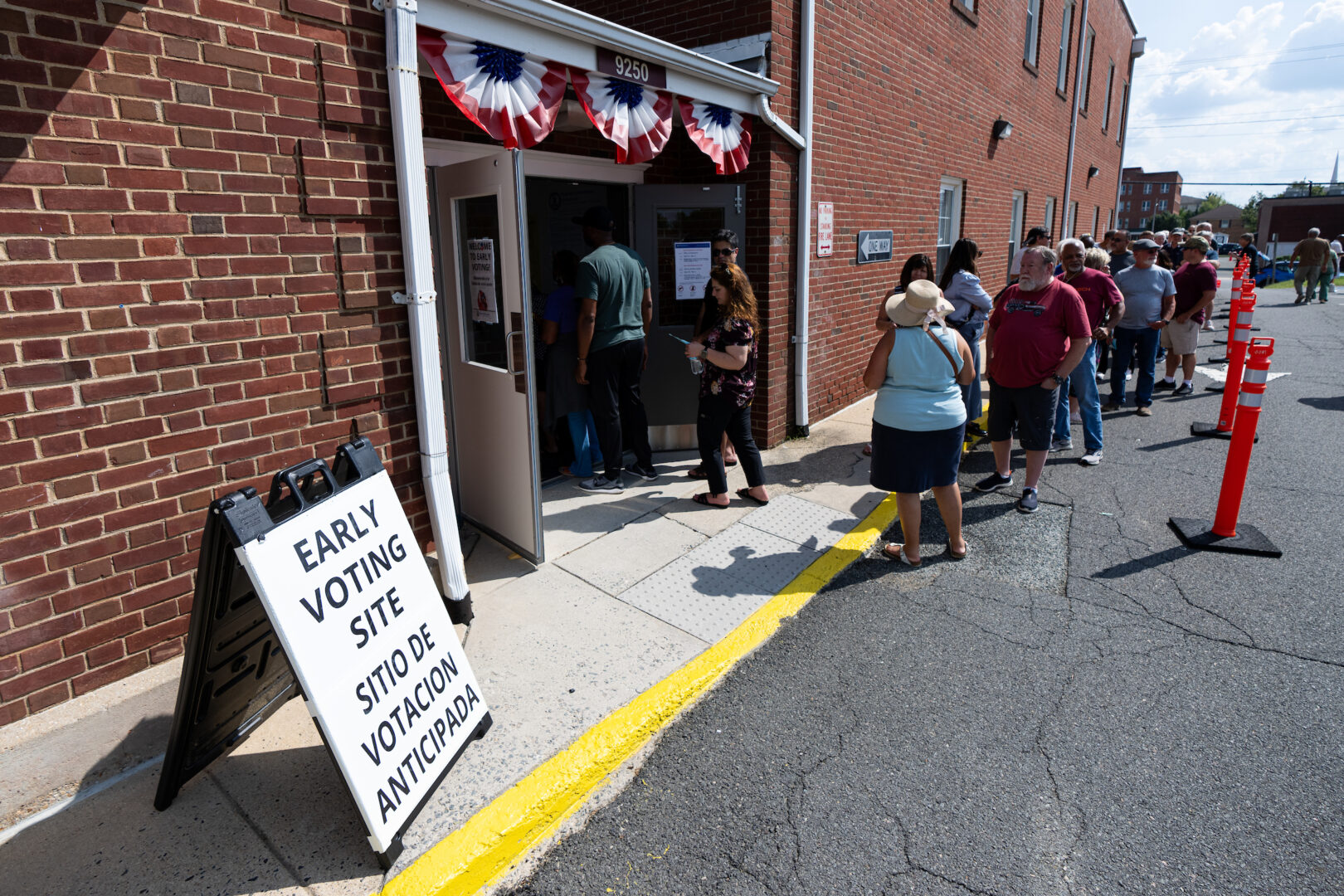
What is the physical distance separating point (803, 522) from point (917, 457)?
3.64 ft

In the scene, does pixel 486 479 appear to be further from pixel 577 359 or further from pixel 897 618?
pixel 897 618

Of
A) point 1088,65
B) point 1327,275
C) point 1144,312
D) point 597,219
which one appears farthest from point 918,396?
point 1327,275

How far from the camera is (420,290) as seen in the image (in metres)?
3.56

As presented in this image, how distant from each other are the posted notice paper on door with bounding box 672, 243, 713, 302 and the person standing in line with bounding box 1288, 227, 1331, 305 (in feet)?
66.4

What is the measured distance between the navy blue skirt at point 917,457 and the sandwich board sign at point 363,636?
264cm

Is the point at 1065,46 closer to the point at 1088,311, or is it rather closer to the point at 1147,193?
the point at 1088,311

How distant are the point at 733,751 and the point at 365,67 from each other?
3.37 m

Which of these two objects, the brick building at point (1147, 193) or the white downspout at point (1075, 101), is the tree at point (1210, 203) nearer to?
the brick building at point (1147, 193)

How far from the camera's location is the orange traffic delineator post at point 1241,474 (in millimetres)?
4680

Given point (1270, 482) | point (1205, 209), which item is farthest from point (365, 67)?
point (1205, 209)

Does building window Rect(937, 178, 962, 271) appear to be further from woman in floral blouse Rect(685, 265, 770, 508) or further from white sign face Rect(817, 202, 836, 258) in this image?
woman in floral blouse Rect(685, 265, 770, 508)

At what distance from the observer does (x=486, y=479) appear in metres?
4.57

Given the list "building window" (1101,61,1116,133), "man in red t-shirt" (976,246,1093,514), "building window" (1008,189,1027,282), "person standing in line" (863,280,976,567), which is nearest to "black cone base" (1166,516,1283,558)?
"man in red t-shirt" (976,246,1093,514)

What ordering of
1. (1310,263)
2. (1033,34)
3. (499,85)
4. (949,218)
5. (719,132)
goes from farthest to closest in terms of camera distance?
(1310,263) → (1033,34) → (949,218) → (719,132) → (499,85)
